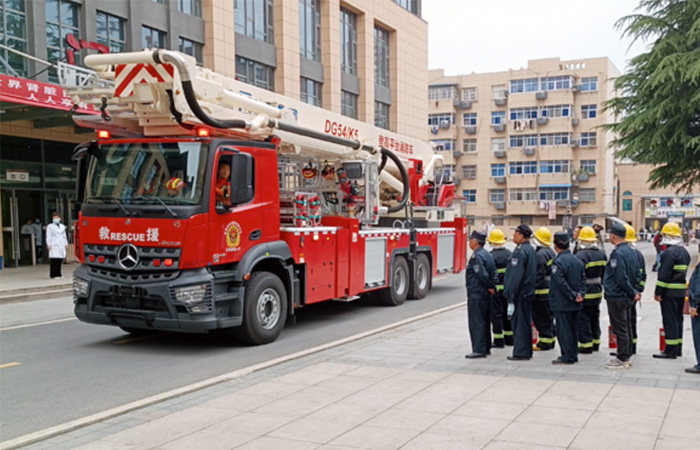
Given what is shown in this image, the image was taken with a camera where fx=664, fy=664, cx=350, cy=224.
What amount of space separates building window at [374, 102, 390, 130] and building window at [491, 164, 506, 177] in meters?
35.2

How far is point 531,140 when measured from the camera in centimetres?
7031

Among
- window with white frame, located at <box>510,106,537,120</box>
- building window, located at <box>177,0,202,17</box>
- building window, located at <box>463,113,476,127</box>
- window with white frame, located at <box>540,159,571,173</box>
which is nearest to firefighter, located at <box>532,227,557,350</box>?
building window, located at <box>177,0,202,17</box>

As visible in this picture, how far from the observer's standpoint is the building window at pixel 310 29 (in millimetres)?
32219

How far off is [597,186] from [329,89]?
43375mm

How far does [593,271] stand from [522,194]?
6424 cm

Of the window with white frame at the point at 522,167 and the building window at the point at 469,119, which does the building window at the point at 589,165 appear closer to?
the window with white frame at the point at 522,167

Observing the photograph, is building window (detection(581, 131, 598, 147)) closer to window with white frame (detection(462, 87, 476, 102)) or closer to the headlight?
window with white frame (detection(462, 87, 476, 102))

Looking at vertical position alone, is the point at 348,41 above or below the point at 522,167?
above

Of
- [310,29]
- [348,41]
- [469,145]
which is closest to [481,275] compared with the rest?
[310,29]

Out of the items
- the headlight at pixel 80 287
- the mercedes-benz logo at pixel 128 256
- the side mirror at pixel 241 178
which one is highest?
the side mirror at pixel 241 178

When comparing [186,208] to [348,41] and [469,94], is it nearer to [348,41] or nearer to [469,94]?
[348,41]

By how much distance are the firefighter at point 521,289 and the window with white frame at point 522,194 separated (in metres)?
63.9

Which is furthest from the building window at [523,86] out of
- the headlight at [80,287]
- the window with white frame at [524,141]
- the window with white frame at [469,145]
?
the headlight at [80,287]

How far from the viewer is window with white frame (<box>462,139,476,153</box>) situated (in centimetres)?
7407
